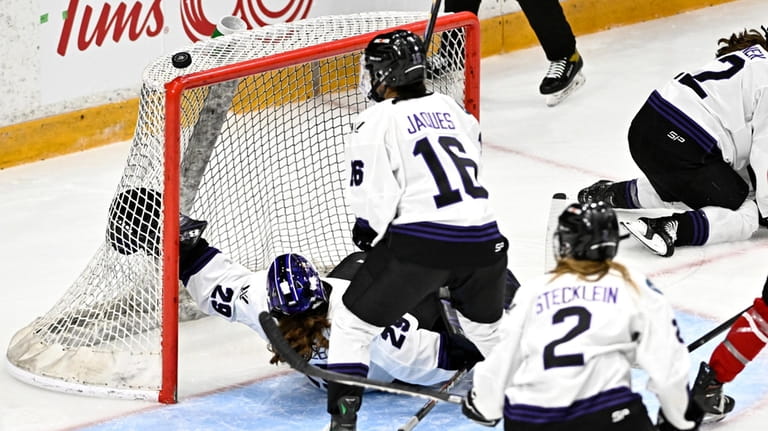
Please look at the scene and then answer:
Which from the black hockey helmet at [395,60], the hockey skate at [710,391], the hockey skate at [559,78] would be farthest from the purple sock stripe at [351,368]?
the hockey skate at [559,78]

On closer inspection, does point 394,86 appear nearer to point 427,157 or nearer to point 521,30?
point 427,157

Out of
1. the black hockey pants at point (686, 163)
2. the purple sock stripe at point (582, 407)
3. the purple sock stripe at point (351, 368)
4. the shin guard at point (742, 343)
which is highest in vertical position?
the purple sock stripe at point (582, 407)

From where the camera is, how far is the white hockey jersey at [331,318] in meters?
3.53

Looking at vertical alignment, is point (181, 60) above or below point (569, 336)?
above

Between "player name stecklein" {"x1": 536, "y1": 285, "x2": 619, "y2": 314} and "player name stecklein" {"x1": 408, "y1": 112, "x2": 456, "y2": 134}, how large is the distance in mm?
710

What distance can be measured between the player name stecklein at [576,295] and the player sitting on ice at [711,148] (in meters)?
1.94

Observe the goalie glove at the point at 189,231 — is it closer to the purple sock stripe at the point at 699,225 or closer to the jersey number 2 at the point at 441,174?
the jersey number 2 at the point at 441,174

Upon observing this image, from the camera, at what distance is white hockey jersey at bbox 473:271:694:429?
8.65 feet

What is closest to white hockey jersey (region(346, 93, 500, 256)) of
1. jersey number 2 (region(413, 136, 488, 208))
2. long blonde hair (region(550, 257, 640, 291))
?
jersey number 2 (region(413, 136, 488, 208))

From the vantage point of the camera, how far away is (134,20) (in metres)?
5.67

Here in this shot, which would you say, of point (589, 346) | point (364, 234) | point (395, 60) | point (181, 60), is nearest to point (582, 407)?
point (589, 346)

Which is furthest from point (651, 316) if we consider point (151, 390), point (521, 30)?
point (521, 30)

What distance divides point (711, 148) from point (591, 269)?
77.9 inches

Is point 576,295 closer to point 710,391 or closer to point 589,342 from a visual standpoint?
point 589,342
